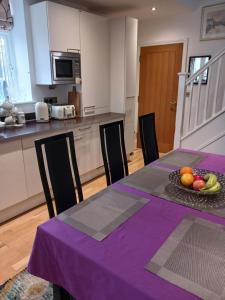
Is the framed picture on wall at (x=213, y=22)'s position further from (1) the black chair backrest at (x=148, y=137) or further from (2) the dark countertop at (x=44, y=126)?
(1) the black chair backrest at (x=148, y=137)

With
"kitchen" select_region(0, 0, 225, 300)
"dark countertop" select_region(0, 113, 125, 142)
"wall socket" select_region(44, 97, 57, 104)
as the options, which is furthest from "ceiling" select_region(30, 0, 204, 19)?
"dark countertop" select_region(0, 113, 125, 142)

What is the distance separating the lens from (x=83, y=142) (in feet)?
9.98

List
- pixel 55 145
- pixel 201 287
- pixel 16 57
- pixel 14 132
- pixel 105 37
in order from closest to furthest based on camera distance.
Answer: pixel 201 287 < pixel 55 145 < pixel 14 132 < pixel 16 57 < pixel 105 37

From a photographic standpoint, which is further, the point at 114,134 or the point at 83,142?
the point at 83,142

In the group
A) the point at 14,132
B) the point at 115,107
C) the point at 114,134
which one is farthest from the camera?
the point at 115,107

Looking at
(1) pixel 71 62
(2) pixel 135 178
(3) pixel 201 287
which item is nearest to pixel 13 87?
(1) pixel 71 62

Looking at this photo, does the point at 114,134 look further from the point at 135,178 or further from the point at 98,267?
the point at 98,267

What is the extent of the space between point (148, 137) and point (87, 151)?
1100mm

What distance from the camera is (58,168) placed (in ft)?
4.92

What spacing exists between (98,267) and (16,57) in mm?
2923

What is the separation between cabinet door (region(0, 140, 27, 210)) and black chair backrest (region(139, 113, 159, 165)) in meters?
1.21

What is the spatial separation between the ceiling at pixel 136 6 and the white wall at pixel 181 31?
142 millimetres

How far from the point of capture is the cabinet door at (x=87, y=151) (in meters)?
3.01

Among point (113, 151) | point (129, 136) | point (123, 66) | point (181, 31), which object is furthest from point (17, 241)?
point (181, 31)
